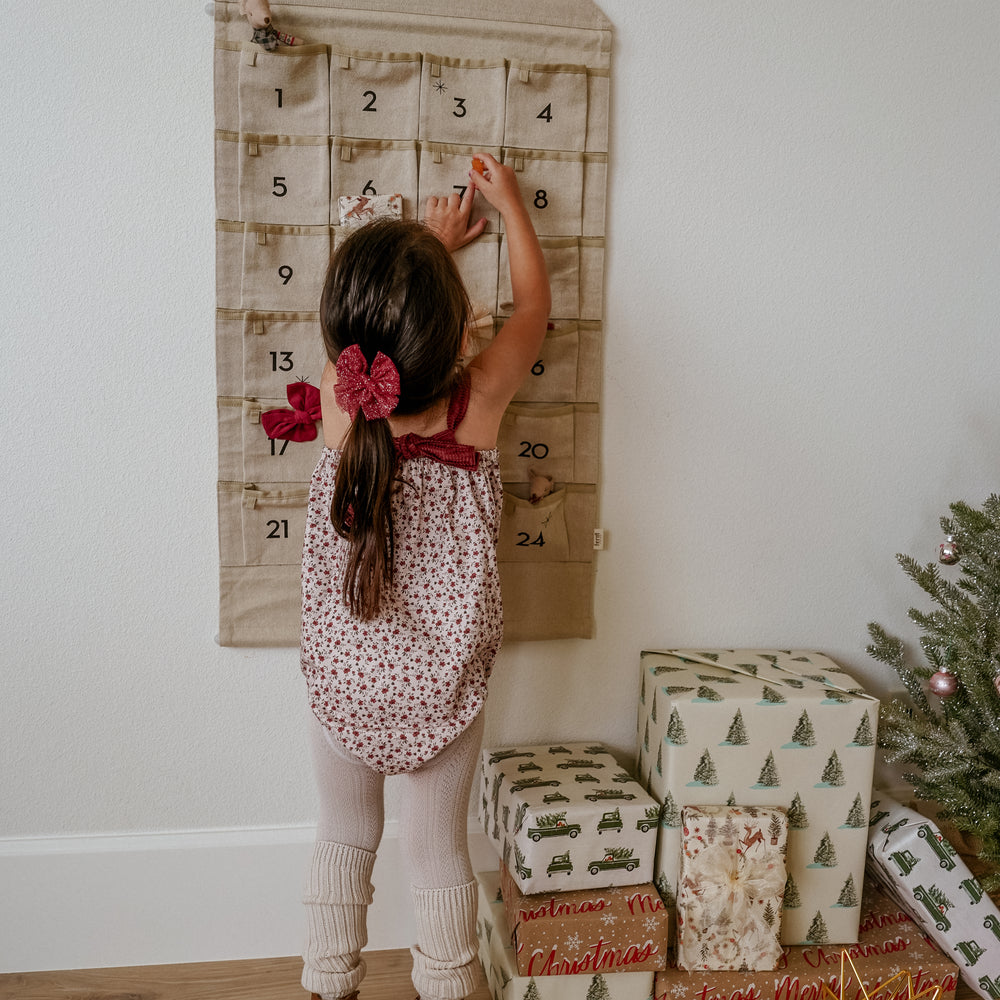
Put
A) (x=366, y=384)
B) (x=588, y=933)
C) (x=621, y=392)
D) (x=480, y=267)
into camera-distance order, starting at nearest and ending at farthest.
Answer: (x=366, y=384) < (x=588, y=933) < (x=480, y=267) < (x=621, y=392)

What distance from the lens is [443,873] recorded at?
1.34 meters

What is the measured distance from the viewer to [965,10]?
161 centimetres

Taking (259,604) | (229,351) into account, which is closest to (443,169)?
(229,351)

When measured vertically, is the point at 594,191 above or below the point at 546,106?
below

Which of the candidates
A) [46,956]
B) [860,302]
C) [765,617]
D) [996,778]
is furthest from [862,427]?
[46,956]

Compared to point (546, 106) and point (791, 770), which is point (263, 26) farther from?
point (791, 770)

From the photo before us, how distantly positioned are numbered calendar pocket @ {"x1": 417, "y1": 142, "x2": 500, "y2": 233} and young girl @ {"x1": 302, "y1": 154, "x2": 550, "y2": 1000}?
0.14m

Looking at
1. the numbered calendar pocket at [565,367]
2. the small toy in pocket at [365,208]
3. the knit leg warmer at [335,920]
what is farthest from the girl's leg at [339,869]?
the small toy in pocket at [365,208]

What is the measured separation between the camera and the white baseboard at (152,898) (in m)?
1.57

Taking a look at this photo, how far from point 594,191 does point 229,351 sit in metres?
0.67

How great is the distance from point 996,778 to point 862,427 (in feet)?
2.13

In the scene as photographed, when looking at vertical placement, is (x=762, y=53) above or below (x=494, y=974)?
above

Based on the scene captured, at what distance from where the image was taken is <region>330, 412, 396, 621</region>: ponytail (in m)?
1.18

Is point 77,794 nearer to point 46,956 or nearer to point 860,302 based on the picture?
point 46,956
